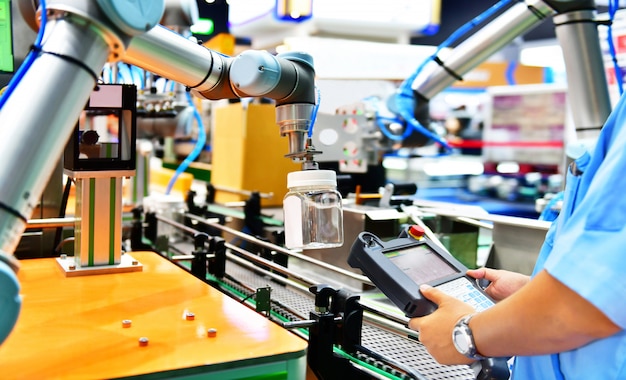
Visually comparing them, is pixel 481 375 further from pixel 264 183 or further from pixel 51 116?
pixel 264 183

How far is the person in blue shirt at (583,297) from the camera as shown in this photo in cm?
73

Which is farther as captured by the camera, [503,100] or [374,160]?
[503,100]

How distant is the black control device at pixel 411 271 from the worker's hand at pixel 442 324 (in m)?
0.02

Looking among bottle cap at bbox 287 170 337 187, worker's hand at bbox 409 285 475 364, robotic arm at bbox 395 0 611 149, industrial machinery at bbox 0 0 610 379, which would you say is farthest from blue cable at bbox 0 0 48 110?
robotic arm at bbox 395 0 611 149

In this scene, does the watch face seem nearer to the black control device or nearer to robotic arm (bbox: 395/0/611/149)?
the black control device

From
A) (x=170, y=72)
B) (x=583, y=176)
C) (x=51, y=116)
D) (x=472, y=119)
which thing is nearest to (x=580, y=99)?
(x=583, y=176)

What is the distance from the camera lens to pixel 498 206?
7000mm

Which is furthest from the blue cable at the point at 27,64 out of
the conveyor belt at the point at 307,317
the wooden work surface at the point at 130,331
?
the conveyor belt at the point at 307,317

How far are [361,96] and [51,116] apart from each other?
1.77 m

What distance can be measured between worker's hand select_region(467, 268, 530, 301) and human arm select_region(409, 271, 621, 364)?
26 cm

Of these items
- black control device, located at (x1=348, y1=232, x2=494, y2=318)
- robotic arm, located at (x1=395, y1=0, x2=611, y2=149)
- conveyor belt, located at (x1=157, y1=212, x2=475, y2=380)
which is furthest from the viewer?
robotic arm, located at (x1=395, y1=0, x2=611, y2=149)

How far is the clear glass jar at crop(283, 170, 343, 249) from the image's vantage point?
1.16 metres

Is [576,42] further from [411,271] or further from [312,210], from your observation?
[411,271]

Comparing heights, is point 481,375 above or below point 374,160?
below
